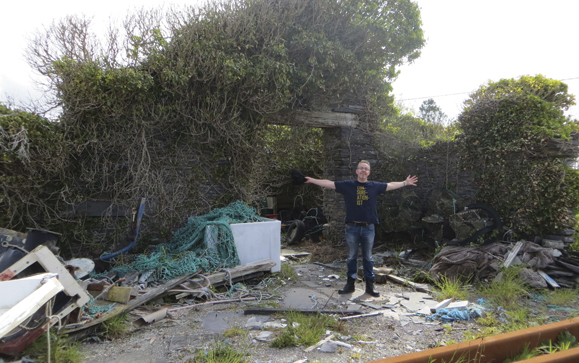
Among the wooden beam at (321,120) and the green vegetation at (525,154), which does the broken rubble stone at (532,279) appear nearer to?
the green vegetation at (525,154)

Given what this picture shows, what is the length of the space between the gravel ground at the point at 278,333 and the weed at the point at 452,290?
218mm

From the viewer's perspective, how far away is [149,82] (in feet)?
20.5

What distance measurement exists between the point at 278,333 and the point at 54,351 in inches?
82.3

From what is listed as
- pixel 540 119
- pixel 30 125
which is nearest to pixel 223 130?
pixel 30 125

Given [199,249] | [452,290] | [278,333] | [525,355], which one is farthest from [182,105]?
[525,355]

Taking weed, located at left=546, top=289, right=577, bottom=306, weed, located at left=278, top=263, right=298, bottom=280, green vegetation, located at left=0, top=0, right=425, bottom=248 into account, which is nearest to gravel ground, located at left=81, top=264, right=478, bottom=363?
weed, located at left=278, top=263, right=298, bottom=280

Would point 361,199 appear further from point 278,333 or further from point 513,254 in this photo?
point 513,254

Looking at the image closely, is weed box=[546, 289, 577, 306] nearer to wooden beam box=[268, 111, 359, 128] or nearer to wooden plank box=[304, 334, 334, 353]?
wooden plank box=[304, 334, 334, 353]

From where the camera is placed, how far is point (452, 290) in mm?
5199

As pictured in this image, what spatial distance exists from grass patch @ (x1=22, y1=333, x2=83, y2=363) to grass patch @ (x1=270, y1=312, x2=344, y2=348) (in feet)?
5.90

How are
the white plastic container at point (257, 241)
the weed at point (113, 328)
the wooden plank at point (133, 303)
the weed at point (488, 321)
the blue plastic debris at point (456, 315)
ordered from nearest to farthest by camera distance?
the wooden plank at point (133, 303)
the weed at point (113, 328)
the weed at point (488, 321)
the blue plastic debris at point (456, 315)
the white plastic container at point (257, 241)

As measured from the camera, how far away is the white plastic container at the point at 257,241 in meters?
6.19

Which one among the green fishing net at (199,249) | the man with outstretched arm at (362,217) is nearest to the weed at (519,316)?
the man with outstretched arm at (362,217)

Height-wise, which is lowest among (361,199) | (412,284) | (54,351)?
(412,284)
